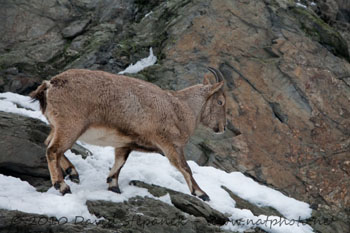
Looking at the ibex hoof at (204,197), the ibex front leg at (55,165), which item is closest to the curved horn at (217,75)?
the ibex hoof at (204,197)

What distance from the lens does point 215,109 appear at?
10609 mm

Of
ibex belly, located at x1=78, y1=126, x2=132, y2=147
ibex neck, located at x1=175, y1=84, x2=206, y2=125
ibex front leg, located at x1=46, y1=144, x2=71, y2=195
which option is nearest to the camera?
ibex front leg, located at x1=46, y1=144, x2=71, y2=195

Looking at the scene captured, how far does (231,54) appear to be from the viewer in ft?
45.3

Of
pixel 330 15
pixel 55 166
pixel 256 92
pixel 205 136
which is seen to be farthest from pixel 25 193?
pixel 330 15

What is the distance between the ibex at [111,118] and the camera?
7.63 m

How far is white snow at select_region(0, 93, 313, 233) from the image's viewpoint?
6.71m

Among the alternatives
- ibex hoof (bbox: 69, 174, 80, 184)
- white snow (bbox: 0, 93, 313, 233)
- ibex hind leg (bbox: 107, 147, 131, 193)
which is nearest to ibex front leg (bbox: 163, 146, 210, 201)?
white snow (bbox: 0, 93, 313, 233)

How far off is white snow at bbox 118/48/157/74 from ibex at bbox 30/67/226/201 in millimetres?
4304

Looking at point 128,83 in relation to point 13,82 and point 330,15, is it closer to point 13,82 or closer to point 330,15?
point 13,82

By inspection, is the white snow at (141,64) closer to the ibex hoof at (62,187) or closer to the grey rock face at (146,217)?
the grey rock face at (146,217)

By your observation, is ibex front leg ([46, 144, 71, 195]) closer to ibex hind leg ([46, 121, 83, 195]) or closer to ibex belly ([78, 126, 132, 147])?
ibex hind leg ([46, 121, 83, 195])

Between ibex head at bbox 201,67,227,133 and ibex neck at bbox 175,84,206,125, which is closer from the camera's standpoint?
ibex neck at bbox 175,84,206,125

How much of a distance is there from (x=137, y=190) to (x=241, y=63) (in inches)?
259

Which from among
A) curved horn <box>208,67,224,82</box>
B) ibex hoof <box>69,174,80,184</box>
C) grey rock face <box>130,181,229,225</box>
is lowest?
grey rock face <box>130,181,229,225</box>
